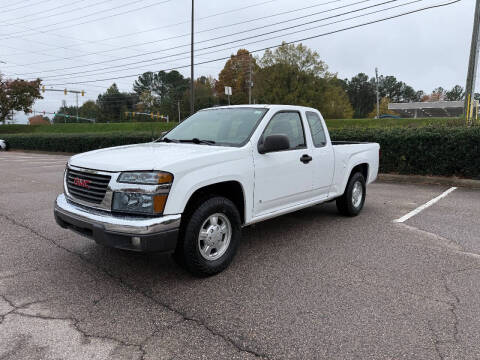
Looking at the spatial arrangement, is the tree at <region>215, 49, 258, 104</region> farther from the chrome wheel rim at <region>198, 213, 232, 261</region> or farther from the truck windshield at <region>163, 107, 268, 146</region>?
the chrome wheel rim at <region>198, 213, 232, 261</region>

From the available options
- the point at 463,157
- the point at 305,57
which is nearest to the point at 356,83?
the point at 305,57

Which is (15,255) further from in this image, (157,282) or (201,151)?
(201,151)

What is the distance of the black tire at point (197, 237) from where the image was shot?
3.42 m

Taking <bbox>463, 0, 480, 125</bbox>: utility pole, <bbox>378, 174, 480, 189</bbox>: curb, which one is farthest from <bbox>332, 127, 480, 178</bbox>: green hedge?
<bbox>463, 0, 480, 125</bbox>: utility pole

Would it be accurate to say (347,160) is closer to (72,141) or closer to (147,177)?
(147,177)

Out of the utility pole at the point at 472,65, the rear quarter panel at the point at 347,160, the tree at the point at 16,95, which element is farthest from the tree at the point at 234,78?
the rear quarter panel at the point at 347,160

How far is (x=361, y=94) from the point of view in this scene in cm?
11062

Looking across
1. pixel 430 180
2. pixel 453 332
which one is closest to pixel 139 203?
pixel 453 332

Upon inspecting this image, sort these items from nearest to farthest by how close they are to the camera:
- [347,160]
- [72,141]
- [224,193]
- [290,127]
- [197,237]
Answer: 1. [197,237]
2. [224,193]
3. [290,127]
4. [347,160]
5. [72,141]

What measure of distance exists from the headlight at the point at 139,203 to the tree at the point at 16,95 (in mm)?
53019

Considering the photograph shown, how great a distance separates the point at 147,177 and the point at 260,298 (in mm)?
1467

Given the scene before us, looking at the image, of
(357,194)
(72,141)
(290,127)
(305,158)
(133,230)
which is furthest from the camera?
(72,141)

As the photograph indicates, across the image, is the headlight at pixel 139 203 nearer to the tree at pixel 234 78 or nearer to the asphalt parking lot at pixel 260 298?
the asphalt parking lot at pixel 260 298

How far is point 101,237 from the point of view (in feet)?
10.7
